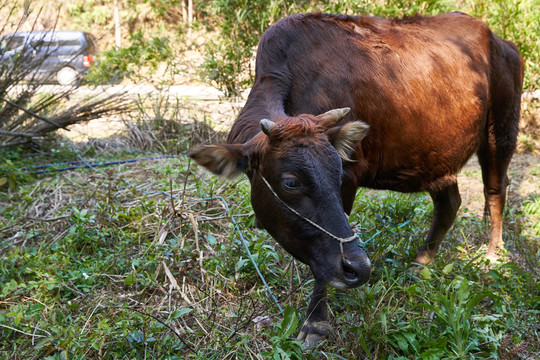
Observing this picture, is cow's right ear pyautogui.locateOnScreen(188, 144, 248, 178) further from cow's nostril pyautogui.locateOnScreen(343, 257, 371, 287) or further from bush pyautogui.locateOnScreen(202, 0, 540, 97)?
bush pyautogui.locateOnScreen(202, 0, 540, 97)

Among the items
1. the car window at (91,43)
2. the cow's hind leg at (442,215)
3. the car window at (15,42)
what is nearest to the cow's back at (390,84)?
the cow's hind leg at (442,215)

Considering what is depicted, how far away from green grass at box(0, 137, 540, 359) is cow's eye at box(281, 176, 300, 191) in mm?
742

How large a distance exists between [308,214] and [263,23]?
5540mm

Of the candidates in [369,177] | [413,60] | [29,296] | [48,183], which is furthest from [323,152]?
[48,183]

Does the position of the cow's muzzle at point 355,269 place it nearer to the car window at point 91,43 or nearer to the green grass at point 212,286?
the green grass at point 212,286

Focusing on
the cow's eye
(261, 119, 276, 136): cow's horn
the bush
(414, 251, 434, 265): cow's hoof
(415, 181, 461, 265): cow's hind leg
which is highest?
(261, 119, 276, 136): cow's horn

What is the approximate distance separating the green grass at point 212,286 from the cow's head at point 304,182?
0.48 metres

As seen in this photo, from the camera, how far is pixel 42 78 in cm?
640

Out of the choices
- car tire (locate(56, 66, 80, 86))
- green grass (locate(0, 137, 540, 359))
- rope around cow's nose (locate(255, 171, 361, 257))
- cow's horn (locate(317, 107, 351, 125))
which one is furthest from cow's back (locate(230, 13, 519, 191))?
car tire (locate(56, 66, 80, 86))

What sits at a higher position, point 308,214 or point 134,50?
point 308,214

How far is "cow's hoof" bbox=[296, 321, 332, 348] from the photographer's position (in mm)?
3050

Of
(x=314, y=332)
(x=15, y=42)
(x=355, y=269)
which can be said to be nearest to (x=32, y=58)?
(x=15, y=42)

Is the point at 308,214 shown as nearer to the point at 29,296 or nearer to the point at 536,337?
the point at 536,337

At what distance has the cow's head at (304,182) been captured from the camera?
257 centimetres
